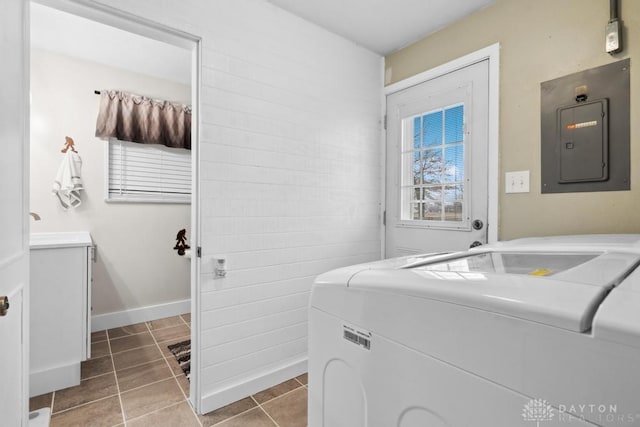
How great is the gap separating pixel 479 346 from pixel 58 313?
2437 mm

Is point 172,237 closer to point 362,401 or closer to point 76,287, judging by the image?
point 76,287

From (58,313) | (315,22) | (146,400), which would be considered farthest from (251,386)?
(315,22)

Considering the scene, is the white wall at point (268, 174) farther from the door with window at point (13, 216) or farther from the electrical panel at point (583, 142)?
the electrical panel at point (583, 142)

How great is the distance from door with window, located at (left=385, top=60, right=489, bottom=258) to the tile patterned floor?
1403mm

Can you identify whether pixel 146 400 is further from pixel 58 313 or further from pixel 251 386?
pixel 58 313

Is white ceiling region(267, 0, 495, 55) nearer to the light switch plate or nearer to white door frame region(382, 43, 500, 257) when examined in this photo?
white door frame region(382, 43, 500, 257)

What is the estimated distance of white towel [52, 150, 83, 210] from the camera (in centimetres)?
265

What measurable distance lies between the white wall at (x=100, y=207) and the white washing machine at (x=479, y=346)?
2935 mm

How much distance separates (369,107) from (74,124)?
2.66 meters

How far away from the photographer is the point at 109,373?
215cm

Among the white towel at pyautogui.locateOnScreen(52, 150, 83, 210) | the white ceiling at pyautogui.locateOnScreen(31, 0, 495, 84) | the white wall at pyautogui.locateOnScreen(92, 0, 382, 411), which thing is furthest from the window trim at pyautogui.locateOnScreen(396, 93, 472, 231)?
the white towel at pyautogui.locateOnScreen(52, 150, 83, 210)

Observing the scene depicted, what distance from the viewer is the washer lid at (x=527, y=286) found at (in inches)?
16.1

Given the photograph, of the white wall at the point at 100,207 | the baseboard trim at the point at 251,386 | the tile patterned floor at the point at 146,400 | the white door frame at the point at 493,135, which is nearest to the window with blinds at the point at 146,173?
the white wall at the point at 100,207

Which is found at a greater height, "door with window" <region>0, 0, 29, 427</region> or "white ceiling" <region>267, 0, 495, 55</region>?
"white ceiling" <region>267, 0, 495, 55</region>
